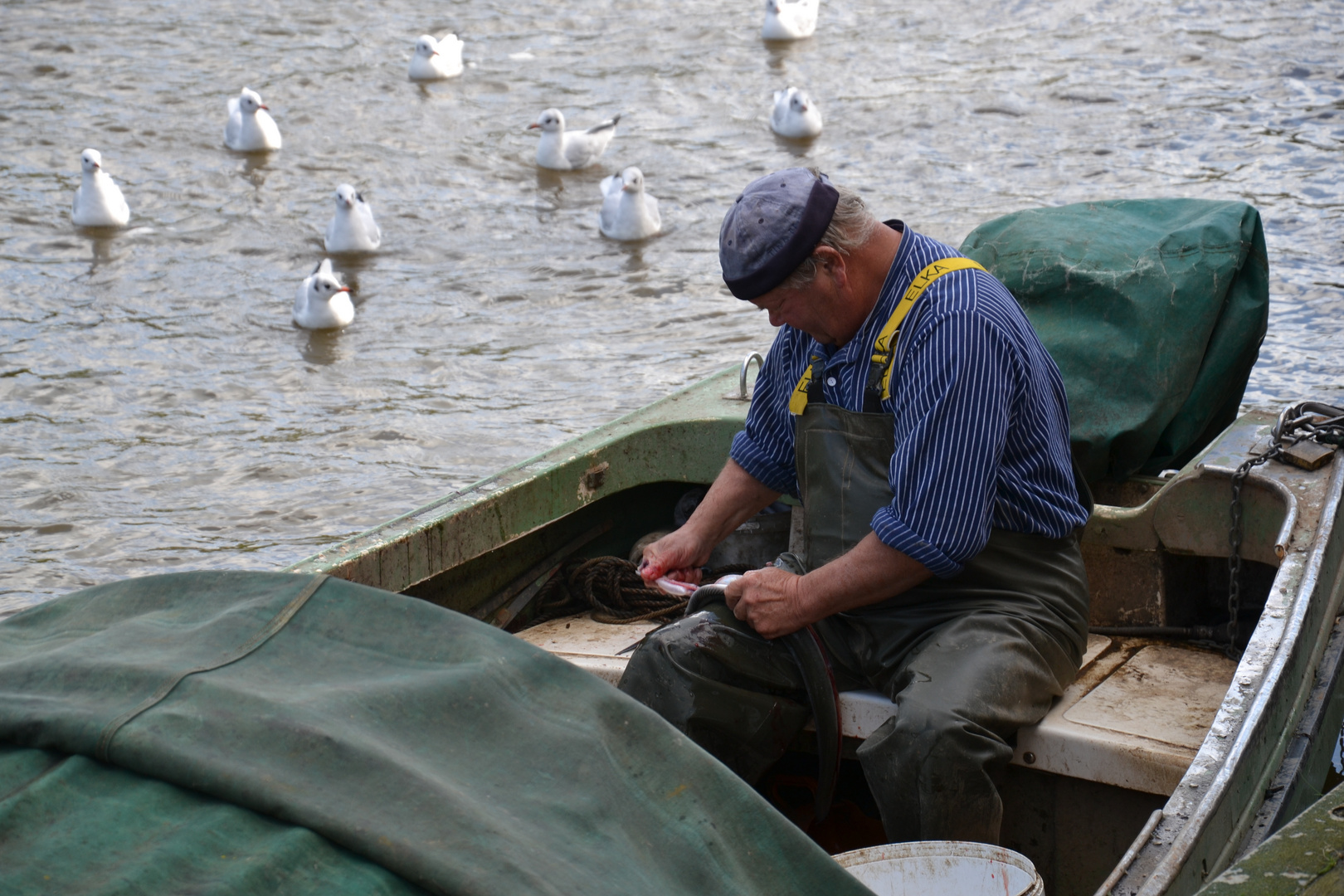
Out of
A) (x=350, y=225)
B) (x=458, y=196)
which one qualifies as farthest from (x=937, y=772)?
(x=458, y=196)

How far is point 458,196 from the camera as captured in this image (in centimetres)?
1026

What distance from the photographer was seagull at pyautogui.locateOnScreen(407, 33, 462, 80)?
12477 mm

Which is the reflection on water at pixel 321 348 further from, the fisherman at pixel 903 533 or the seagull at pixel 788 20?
the seagull at pixel 788 20

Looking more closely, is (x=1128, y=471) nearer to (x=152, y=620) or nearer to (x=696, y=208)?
Answer: (x=152, y=620)

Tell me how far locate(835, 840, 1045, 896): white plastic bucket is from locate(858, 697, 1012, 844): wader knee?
10.1 inches

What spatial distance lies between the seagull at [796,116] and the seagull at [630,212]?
1823 millimetres

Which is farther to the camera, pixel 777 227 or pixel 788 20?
pixel 788 20

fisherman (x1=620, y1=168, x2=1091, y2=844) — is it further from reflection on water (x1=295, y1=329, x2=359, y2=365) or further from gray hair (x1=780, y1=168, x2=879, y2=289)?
reflection on water (x1=295, y1=329, x2=359, y2=365)

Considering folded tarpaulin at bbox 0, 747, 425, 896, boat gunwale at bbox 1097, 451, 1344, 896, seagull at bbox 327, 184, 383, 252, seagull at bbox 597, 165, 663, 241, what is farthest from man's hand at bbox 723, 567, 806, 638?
seagull at bbox 327, 184, 383, 252

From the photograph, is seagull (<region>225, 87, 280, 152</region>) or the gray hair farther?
seagull (<region>225, 87, 280, 152</region>)

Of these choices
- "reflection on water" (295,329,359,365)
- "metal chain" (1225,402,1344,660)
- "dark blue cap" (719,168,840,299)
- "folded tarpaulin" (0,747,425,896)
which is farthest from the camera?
"reflection on water" (295,329,359,365)

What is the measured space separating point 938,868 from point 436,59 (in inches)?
456

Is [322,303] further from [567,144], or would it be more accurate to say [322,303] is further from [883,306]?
[883,306]

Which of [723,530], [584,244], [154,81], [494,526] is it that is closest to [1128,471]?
[723,530]
